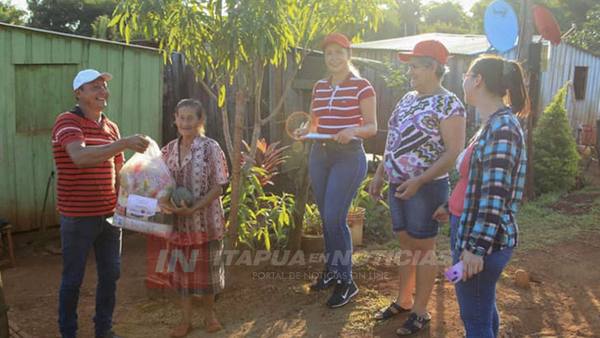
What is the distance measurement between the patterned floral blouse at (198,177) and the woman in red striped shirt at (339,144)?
76 cm

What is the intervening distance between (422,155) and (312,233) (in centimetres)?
222

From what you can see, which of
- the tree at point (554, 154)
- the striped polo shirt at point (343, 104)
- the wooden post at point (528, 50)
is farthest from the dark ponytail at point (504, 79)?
the tree at point (554, 154)

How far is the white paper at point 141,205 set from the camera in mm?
3221

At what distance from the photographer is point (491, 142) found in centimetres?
229

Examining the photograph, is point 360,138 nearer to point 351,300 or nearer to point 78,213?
point 351,300

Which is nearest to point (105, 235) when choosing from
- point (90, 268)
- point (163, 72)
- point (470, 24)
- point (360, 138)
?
point (360, 138)

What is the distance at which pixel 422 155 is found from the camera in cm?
327

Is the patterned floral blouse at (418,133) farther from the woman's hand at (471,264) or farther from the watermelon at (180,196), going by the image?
the watermelon at (180,196)

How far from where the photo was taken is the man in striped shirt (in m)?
3.11

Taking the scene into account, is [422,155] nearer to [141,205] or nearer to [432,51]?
[432,51]

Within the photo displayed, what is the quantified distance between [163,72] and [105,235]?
397 centimetres

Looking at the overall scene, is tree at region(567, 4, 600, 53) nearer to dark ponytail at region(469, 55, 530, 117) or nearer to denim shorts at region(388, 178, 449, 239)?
denim shorts at region(388, 178, 449, 239)

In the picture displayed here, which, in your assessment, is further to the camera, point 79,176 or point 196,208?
point 196,208

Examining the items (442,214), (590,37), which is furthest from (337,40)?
(590,37)
